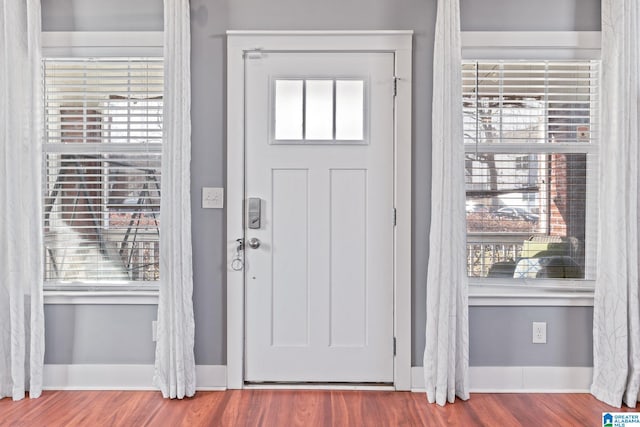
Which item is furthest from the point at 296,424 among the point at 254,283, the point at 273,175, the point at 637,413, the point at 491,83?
the point at 491,83

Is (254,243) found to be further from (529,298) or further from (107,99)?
(529,298)

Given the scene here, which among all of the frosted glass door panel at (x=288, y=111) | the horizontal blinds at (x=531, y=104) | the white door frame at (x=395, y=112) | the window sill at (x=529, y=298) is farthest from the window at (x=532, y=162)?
the frosted glass door panel at (x=288, y=111)

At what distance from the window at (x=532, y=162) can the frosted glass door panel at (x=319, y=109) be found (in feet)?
2.77

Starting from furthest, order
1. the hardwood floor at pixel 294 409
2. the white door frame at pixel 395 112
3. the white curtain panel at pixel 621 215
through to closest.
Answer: the white door frame at pixel 395 112, the white curtain panel at pixel 621 215, the hardwood floor at pixel 294 409

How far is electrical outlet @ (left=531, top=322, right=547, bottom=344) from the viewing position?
112 inches

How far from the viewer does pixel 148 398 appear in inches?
107

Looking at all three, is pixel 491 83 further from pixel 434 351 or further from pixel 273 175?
pixel 434 351

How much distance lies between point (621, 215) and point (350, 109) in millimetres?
1664

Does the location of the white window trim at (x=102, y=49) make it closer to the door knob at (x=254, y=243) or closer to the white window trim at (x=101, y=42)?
the white window trim at (x=101, y=42)

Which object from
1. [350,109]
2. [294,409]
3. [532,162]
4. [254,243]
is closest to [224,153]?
[254,243]

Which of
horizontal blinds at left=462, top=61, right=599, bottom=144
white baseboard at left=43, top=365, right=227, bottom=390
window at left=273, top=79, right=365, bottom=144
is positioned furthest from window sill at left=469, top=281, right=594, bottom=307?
white baseboard at left=43, top=365, right=227, bottom=390

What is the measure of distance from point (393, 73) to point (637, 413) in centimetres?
234

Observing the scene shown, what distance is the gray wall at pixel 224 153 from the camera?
2.82 metres

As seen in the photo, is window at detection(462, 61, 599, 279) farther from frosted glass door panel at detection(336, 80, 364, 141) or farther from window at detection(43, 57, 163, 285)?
window at detection(43, 57, 163, 285)
